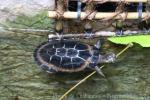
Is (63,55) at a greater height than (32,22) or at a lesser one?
lesser

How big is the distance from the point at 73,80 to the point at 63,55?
24 cm

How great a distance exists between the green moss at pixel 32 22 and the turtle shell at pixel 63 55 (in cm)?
41

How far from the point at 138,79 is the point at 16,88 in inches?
40.5

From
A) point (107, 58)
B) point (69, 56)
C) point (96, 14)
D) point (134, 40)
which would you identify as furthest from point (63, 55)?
point (134, 40)

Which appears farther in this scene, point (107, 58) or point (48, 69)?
point (107, 58)

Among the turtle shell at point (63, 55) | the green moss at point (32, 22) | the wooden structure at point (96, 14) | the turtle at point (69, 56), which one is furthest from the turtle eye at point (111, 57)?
the green moss at point (32, 22)

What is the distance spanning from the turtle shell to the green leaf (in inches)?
13.5

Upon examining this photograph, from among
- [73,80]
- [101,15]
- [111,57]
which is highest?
[101,15]

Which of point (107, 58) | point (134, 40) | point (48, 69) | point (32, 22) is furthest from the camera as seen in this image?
point (32, 22)

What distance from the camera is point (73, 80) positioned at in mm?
3998

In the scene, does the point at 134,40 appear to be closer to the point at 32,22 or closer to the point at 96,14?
the point at 96,14

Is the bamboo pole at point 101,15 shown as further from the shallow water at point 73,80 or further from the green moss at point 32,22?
the shallow water at point 73,80

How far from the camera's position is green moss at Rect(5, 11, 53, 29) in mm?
4680

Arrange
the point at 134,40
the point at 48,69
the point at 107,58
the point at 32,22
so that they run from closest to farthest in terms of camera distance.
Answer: the point at 48,69 < the point at 107,58 < the point at 134,40 < the point at 32,22
